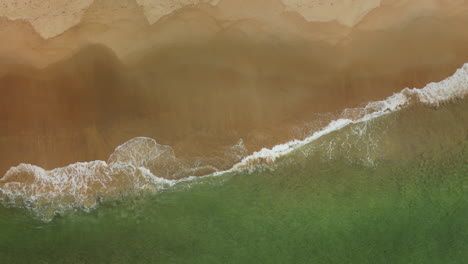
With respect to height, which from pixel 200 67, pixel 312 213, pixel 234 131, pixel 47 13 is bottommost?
pixel 312 213

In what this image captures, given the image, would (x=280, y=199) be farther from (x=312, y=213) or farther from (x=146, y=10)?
(x=146, y=10)

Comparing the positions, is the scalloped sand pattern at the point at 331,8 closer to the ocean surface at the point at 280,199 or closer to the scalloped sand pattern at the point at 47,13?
the ocean surface at the point at 280,199

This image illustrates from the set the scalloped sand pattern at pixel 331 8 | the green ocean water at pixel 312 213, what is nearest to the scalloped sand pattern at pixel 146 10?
the scalloped sand pattern at pixel 331 8

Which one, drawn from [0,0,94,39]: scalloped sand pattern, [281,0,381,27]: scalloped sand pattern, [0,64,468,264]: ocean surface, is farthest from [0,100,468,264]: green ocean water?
[0,0,94,39]: scalloped sand pattern

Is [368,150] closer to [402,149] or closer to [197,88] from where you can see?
[402,149]

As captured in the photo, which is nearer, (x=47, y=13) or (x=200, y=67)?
(x=47, y=13)

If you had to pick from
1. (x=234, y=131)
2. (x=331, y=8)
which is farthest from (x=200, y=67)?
(x=331, y=8)
